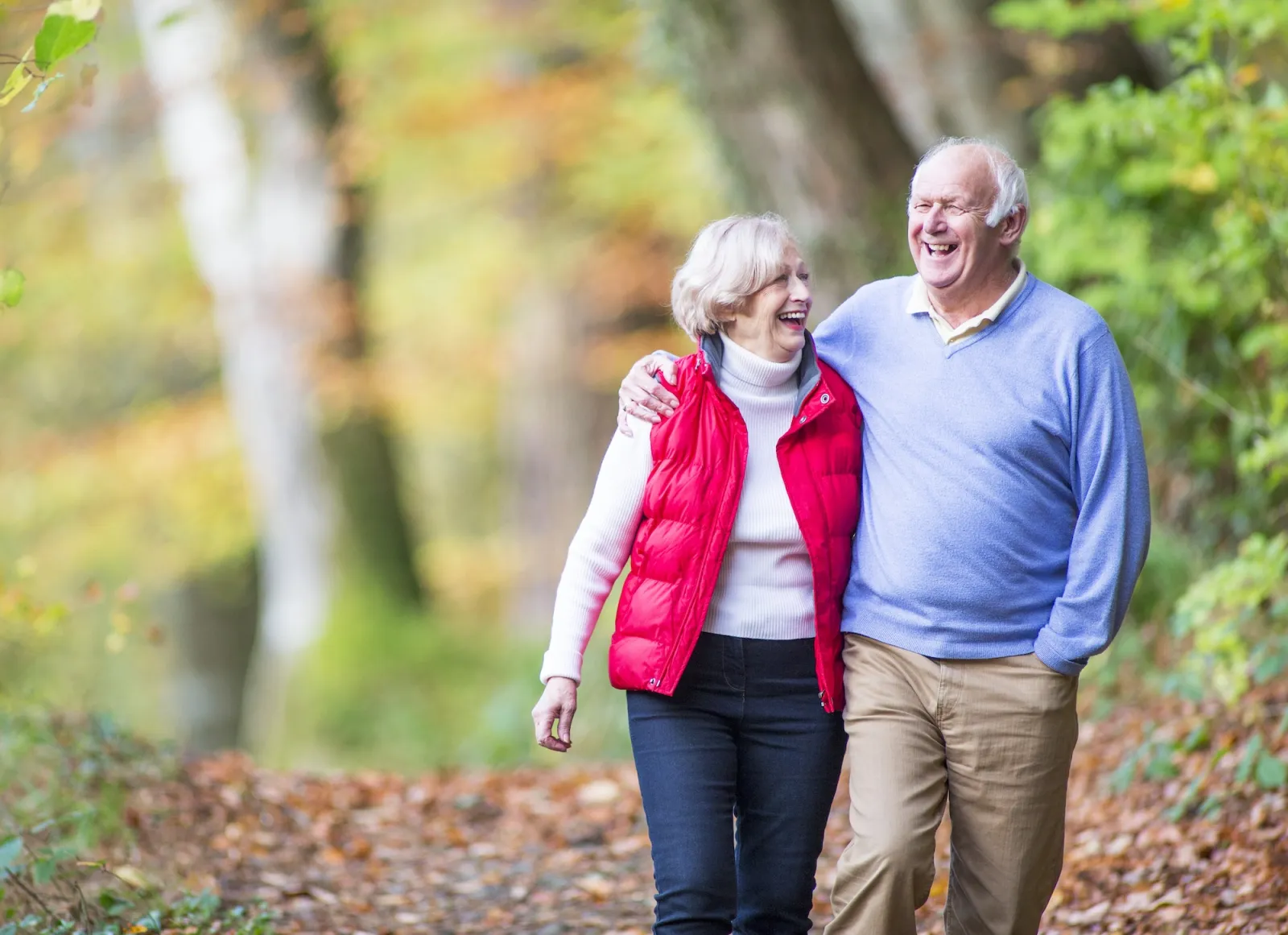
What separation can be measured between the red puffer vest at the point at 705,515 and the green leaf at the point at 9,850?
1537mm

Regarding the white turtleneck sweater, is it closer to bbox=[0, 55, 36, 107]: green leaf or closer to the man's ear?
the man's ear

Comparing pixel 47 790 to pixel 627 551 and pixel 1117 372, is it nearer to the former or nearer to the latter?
pixel 627 551

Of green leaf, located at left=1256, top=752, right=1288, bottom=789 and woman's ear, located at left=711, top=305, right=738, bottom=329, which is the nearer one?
woman's ear, located at left=711, top=305, right=738, bottom=329

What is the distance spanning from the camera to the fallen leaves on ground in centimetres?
401

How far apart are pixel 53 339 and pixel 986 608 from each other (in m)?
12.2

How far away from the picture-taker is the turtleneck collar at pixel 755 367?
298cm

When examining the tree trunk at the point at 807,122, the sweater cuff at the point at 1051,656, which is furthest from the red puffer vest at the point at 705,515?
the tree trunk at the point at 807,122

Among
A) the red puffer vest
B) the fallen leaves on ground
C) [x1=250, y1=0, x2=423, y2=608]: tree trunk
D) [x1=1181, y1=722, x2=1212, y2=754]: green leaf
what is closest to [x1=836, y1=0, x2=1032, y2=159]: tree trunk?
the fallen leaves on ground

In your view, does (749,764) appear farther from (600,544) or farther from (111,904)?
(111,904)

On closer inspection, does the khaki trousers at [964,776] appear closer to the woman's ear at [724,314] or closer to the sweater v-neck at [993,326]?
the sweater v-neck at [993,326]

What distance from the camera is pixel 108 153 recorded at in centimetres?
1217

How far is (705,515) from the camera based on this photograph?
2924mm

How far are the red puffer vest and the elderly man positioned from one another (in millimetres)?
74

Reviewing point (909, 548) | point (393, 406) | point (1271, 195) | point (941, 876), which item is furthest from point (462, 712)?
point (909, 548)
